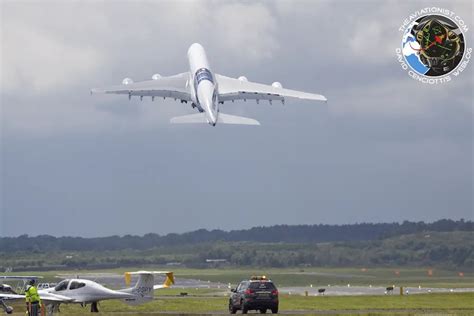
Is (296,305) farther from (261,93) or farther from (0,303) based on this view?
(261,93)

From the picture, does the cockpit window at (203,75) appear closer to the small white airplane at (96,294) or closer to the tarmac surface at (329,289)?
the tarmac surface at (329,289)

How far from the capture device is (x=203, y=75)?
105m

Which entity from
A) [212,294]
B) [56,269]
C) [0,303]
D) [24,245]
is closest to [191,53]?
[212,294]

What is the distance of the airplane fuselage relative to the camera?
311 feet

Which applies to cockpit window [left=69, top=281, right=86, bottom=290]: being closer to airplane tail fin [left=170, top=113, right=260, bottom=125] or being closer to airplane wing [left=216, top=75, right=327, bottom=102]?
airplane tail fin [left=170, top=113, right=260, bottom=125]

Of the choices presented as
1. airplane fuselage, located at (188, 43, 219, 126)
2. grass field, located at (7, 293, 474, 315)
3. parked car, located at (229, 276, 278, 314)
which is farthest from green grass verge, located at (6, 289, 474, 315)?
airplane fuselage, located at (188, 43, 219, 126)

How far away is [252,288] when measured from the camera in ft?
A: 200

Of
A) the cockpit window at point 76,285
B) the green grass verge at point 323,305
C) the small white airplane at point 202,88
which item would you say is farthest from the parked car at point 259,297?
the small white airplane at point 202,88

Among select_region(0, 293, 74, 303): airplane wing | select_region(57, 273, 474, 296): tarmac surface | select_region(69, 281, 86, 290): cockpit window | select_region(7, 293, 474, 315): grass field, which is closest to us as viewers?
select_region(0, 293, 74, 303): airplane wing

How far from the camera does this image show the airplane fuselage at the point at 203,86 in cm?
9494

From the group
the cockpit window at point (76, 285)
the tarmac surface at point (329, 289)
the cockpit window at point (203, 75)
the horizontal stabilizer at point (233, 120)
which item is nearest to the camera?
the cockpit window at point (76, 285)

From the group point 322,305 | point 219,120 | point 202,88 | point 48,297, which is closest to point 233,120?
point 219,120

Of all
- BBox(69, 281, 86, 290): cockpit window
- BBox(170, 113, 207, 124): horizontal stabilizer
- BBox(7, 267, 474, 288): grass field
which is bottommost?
BBox(69, 281, 86, 290): cockpit window

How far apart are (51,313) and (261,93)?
49.3 m
